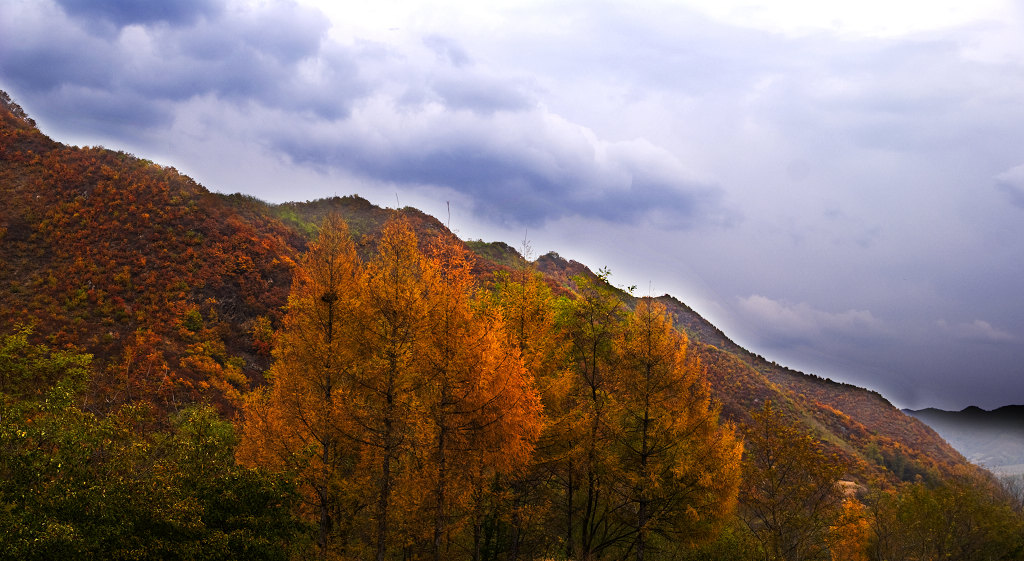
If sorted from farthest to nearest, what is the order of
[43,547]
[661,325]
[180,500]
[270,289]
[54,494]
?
1. [270,289]
2. [661,325]
3. [180,500]
4. [54,494]
5. [43,547]

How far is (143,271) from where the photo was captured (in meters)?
38.2

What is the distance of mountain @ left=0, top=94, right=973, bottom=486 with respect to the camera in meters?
29.9

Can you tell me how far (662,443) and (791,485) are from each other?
5050mm

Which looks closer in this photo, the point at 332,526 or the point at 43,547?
the point at 43,547

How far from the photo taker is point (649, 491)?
64.4ft

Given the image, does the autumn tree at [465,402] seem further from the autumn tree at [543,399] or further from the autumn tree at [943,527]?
the autumn tree at [943,527]

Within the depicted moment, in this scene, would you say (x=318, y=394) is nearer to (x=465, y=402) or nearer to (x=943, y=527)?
(x=465, y=402)

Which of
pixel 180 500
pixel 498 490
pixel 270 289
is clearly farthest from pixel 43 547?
pixel 270 289

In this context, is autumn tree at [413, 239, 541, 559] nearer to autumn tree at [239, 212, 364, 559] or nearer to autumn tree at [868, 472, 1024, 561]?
autumn tree at [239, 212, 364, 559]

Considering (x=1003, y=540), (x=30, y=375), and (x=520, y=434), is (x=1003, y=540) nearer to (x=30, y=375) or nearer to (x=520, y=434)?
(x=520, y=434)

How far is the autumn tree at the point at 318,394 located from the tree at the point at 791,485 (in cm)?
1560

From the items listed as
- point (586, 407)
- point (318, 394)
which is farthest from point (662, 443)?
point (318, 394)

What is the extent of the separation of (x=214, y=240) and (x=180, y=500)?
38.9 metres

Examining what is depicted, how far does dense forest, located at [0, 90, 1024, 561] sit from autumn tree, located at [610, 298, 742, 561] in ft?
0.30
